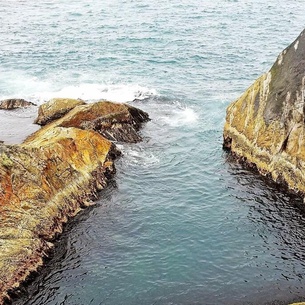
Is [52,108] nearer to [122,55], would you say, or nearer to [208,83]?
[208,83]

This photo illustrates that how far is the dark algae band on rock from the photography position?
22859mm

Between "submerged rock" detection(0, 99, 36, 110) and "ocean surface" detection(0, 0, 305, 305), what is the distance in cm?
147

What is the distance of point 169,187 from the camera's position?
99.7ft

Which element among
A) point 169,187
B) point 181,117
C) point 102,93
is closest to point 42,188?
point 169,187

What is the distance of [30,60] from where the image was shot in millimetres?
61438

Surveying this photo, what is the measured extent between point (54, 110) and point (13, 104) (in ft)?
23.3

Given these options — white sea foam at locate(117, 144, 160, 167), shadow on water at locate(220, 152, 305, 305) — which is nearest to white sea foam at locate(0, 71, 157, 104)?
white sea foam at locate(117, 144, 160, 167)

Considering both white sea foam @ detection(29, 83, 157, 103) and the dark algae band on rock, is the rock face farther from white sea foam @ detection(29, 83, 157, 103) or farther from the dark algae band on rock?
white sea foam @ detection(29, 83, 157, 103)

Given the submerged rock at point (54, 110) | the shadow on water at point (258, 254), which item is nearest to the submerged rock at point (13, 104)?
the submerged rock at point (54, 110)

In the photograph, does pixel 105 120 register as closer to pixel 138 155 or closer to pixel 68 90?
pixel 138 155

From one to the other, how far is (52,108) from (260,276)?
2434 cm

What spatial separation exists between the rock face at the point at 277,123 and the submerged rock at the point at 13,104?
20.9m

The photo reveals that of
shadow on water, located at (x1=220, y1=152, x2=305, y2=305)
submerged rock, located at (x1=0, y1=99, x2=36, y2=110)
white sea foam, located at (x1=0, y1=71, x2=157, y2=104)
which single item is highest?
shadow on water, located at (x1=220, y1=152, x2=305, y2=305)

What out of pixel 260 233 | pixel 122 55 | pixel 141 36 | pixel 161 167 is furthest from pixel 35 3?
pixel 260 233
